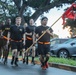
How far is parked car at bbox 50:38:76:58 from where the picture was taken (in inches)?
801

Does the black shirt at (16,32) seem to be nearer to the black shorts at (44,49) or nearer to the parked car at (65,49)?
the black shorts at (44,49)

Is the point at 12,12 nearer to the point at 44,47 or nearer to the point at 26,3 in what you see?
the point at 26,3

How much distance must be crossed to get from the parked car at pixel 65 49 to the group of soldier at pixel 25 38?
5470mm

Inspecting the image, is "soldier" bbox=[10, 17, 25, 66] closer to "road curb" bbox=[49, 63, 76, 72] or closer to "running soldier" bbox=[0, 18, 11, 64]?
"running soldier" bbox=[0, 18, 11, 64]

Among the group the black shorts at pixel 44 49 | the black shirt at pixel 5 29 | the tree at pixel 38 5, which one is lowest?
the black shorts at pixel 44 49

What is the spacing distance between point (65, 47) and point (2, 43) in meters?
5.93

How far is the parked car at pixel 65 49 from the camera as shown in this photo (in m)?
20.3

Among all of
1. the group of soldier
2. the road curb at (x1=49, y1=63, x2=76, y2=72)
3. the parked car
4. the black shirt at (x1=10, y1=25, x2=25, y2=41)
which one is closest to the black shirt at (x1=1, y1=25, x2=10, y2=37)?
the group of soldier

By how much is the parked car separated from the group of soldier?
5.47 meters

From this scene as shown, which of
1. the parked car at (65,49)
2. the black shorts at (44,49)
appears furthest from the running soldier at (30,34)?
the parked car at (65,49)

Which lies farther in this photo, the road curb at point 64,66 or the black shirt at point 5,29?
the black shirt at point 5,29

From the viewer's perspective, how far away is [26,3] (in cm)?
3647

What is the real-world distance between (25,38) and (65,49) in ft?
22.4

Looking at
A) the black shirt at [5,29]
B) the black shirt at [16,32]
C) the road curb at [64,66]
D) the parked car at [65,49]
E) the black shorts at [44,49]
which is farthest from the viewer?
the parked car at [65,49]
